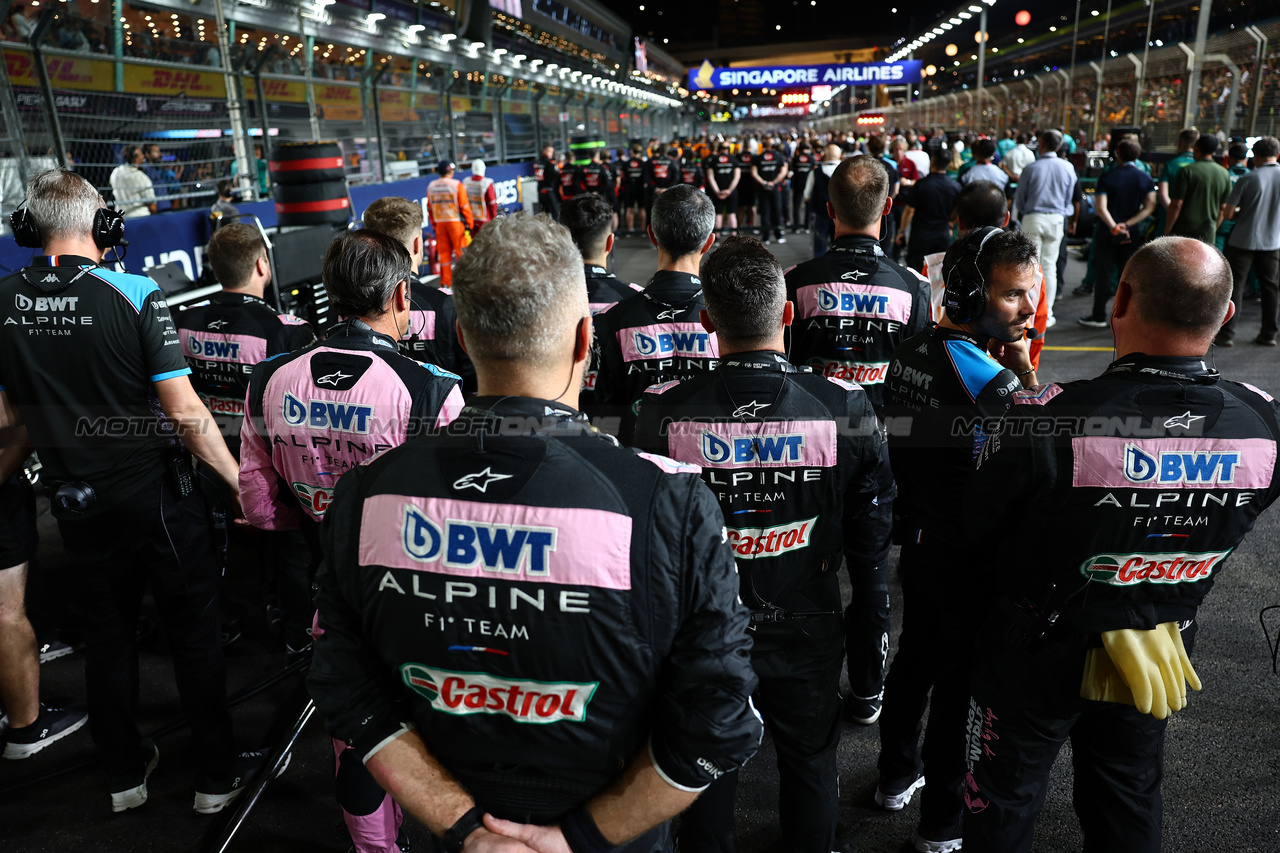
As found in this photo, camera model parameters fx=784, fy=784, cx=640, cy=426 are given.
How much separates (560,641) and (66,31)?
7.91m

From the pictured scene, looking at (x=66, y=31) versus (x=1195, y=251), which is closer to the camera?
(x=1195, y=251)

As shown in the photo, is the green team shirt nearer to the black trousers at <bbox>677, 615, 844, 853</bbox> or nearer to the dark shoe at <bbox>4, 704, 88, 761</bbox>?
the black trousers at <bbox>677, 615, 844, 853</bbox>

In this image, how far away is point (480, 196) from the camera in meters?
12.8

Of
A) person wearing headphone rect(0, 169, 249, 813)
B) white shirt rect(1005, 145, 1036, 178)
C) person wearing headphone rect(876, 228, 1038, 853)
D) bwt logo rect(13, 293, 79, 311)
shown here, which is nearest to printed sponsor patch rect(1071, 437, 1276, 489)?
Result: person wearing headphone rect(876, 228, 1038, 853)

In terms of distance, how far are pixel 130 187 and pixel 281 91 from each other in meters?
3.85

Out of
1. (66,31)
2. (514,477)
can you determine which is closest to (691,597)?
(514,477)

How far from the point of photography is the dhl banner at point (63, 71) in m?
5.92

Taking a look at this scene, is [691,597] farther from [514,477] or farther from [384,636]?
[384,636]

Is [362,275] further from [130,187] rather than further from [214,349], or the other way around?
[130,187]

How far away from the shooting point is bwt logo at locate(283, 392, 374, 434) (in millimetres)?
2277

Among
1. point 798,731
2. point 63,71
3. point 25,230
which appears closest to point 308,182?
point 63,71

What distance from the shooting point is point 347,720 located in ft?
4.44

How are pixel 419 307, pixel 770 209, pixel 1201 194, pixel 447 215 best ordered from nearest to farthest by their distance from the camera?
1. pixel 419 307
2. pixel 1201 194
3. pixel 447 215
4. pixel 770 209

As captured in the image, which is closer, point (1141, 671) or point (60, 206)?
point (1141, 671)
